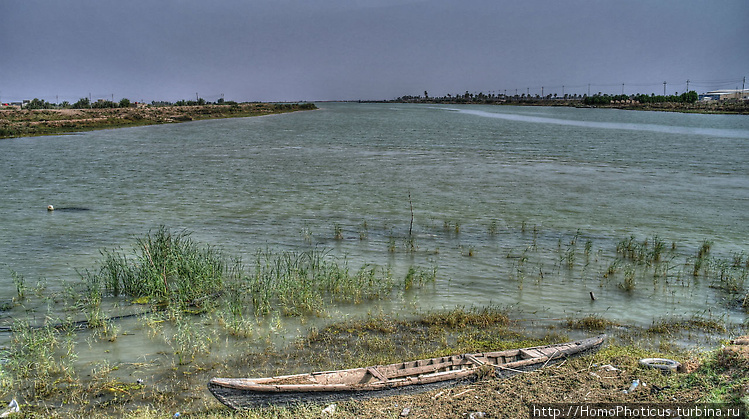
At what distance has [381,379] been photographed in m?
7.93

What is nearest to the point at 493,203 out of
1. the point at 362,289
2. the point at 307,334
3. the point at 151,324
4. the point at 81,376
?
the point at 362,289

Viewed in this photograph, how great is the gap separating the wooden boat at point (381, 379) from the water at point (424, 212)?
3.74m

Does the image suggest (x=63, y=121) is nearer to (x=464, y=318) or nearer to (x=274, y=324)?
(x=274, y=324)

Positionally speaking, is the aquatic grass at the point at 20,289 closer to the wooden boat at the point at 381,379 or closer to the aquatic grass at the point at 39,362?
the aquatic grass at the point at 39,362

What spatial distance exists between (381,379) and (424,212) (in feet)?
50.9

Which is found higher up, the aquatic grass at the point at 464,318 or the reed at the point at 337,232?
the reed at the point at 337,232

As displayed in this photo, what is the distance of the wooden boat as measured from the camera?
743 centimetres

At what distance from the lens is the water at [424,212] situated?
13.9 m

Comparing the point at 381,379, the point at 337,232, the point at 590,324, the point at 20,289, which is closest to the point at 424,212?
the point at 337,232

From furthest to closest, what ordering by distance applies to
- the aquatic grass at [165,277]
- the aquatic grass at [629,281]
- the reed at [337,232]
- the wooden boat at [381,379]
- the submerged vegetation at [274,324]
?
the reed at [337,232] → the aquatic grass at [629,281] → the aquatic grass at [165,277] → the submerged vegetation at [274,324] → the wooden boat at [381,379]

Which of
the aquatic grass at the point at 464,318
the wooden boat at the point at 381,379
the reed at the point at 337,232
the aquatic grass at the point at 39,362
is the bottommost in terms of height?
the aquatic grass at the point at 464,318

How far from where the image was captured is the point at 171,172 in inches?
1353

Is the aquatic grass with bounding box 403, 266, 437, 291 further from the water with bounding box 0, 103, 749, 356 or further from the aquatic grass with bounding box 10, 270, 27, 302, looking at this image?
the aquatic grass with bounding box 10, 270, 27, 302

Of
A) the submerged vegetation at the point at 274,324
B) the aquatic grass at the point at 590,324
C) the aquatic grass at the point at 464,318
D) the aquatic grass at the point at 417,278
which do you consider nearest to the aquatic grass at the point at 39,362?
the submerged vegetation at the point at 274,324
